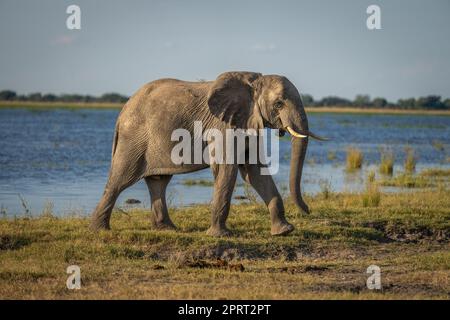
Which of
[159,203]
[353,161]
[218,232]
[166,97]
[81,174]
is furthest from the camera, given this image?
[353,161]

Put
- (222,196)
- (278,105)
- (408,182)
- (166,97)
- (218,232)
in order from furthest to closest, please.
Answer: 1. (408,182)
2. (166,97)
3. (222,196)
4. (278,105)
5. (218,232)

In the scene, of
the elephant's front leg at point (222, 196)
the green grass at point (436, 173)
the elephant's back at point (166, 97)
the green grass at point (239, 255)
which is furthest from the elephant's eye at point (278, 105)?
the green grass at point (436, 173)

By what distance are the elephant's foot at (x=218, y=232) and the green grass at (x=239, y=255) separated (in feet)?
0.83

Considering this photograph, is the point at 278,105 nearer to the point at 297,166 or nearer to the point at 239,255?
the point at 297,166

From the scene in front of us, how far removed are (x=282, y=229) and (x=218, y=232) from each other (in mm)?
918

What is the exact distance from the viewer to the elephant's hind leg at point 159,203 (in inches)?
520

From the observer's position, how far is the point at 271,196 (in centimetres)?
1273

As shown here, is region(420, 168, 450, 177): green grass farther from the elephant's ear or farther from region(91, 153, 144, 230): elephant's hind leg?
region(91, 153, 144, 230): elephant's hind leg

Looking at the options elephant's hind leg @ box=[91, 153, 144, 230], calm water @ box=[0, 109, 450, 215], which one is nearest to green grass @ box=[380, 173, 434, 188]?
calm water @ box=[0, 109, 450, 215]

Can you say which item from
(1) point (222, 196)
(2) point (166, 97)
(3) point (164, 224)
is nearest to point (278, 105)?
(1) point (222, 196)

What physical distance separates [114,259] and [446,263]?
14.1 ft

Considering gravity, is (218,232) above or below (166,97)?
below
